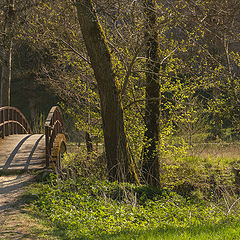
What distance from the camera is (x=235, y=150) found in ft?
59.0

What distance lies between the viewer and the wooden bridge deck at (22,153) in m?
10.3

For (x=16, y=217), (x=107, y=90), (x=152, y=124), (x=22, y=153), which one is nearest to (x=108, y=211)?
(x=16, y=217)

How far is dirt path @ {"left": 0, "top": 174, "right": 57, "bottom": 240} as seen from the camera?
18.9ft

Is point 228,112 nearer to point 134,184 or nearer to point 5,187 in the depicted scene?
point 134,184

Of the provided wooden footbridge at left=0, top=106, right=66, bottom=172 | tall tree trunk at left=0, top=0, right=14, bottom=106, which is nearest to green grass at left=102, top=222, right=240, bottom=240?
wooden footbridge at left=0, top=106, right=66, bottom=172

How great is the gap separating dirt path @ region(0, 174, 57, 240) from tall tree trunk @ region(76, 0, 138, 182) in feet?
7.31

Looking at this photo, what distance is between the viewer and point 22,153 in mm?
11219

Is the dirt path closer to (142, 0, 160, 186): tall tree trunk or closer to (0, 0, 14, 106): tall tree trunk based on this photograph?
(142, 0, 160, 186): tall tree trunk

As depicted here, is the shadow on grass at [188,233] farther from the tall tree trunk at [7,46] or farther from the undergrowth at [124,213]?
the tall tree trunk at [7,46]

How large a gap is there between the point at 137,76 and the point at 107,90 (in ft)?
10.7

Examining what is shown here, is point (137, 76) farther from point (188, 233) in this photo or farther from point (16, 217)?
point (188, 233)

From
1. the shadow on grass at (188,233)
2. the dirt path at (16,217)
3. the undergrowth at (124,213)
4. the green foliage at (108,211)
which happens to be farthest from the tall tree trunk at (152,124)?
the shadow on grass at (188,233)

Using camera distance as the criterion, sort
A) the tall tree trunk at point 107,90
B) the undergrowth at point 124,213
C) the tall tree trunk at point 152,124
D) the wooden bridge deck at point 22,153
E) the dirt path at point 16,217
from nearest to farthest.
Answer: the undergrowth at point 124,213, the dirt path at point 16,217, the tall tree trunk at point 107,90, the wooden bridge deck at point 22,153, the tall tree trunk at point 152,124

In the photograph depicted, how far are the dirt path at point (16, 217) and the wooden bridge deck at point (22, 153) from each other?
110 centimetres
